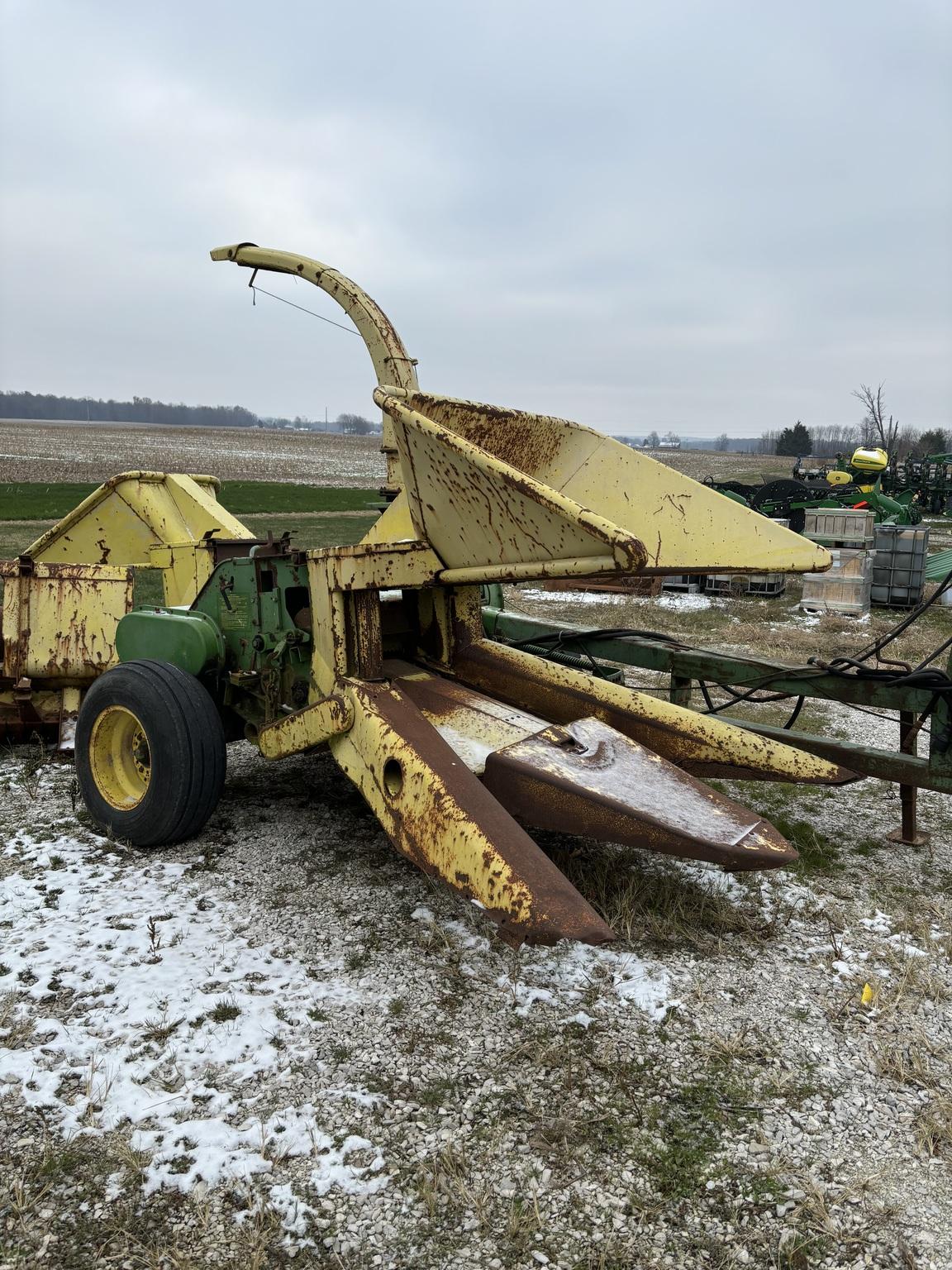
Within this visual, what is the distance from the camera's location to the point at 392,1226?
199 cm

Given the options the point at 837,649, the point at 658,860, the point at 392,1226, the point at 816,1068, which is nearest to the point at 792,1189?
the point at 816,1068

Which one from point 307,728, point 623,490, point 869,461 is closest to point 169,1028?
point 307,728

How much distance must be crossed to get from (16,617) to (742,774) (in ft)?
13.0

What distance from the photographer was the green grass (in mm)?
19531

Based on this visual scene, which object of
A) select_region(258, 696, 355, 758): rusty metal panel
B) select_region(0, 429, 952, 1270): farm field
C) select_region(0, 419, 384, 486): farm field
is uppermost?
select_region(0, 419, 384, 486): farm field

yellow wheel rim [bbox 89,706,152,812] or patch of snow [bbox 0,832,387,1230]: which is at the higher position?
yellow wheel rim [bbox 89,706,152,812]

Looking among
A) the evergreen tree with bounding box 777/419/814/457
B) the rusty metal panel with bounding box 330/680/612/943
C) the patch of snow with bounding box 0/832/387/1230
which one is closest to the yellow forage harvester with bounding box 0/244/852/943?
the rusty metal panel with bounding box 330/680/612/943

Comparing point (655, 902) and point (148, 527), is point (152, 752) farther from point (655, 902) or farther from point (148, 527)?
point (148, 527)

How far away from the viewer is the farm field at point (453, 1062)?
1.98m

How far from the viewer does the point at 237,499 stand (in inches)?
973

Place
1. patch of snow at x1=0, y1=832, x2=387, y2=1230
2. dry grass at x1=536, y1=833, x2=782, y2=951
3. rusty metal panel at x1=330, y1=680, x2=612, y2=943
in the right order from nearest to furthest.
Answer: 1. patch of snow at x1=0, y1=832, x2=387, y2=1230
2. rusty metal panel at x1=330, y1=680, x2=612, y2=943
3. dry grass at x1=536, y1=833, x2=782, y2=951

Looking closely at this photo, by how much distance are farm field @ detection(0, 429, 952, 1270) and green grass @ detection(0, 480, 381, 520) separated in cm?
1562

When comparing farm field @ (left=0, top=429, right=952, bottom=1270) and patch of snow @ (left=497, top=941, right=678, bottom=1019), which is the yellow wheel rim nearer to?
farm field @ (left=0, top=429, right=952, bottom=1270)

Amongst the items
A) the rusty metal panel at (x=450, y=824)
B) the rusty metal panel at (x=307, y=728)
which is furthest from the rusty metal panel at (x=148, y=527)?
the rusty metal panel at (x=450, y=824)
